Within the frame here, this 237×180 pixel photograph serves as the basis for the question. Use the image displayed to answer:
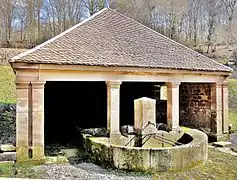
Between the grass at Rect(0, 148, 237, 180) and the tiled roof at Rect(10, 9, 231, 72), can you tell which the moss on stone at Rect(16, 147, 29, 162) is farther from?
the tiled roof at Rect(10, 9, 231, 72)

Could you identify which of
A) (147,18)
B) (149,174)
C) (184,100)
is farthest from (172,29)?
(149,174)

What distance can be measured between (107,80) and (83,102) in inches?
245

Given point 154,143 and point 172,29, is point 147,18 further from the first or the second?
point 154,143

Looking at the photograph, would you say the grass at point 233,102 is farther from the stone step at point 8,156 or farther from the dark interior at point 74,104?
the stone step at point 8,156

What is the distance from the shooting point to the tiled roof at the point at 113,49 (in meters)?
8.93

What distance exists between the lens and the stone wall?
12.2 m

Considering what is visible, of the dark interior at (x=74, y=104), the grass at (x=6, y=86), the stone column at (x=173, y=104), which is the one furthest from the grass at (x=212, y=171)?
the grass at (x=6, y=86)

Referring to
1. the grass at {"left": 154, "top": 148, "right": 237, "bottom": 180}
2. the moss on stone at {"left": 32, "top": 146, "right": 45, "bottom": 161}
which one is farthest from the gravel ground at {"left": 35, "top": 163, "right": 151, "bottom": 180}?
the grass at {"left": 154, "top": 148, "right": 237, "bottom": 180}

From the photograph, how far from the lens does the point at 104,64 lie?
9.17m

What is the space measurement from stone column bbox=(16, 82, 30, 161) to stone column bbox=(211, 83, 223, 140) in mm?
7454

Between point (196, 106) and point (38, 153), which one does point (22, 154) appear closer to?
point (38, 153)

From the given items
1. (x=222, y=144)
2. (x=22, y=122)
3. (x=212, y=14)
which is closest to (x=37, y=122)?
(x=22, y=122)

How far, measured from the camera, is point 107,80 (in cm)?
947

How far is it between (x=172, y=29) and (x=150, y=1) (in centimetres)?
489
